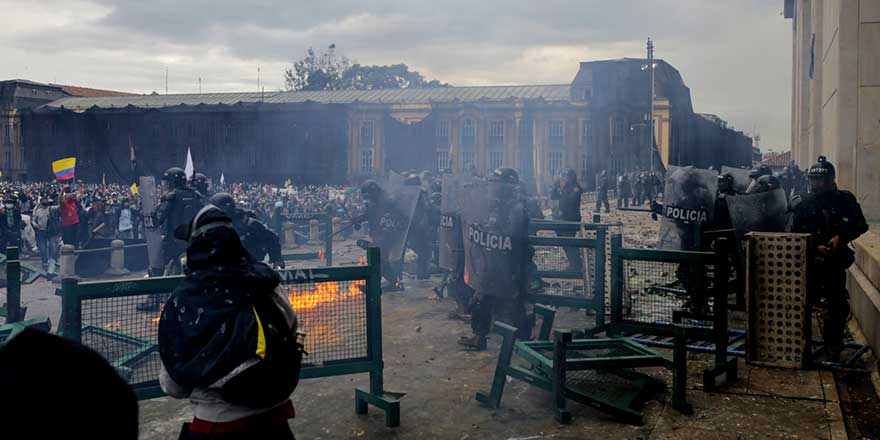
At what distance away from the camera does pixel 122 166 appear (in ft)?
192

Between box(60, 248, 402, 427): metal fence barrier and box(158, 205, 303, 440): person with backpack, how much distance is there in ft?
5.98

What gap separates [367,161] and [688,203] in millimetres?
43604

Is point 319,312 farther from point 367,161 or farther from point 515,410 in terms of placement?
point 367,161

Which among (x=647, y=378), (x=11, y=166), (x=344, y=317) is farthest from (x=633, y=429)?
(x=11, y=166)

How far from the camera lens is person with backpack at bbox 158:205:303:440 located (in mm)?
2832

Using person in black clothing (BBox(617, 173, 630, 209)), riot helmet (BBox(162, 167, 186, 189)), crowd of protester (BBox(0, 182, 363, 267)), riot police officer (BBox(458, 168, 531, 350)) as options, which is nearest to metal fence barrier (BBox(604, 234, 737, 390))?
riot police officer (BBox(458, 168, 531, 350))

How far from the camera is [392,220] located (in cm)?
1145

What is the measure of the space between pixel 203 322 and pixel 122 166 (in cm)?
6205

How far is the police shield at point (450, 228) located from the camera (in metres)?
9.21

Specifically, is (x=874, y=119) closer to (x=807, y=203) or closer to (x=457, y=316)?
(x=807, y=203)

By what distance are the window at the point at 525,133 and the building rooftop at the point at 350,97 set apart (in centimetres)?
220

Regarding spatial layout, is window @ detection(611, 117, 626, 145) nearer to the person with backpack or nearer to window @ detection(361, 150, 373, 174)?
window @ detection(361, 150, 373, 174)

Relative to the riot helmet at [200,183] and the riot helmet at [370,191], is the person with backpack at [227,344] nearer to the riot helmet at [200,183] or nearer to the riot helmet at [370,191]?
the riot helmet at [200,183]

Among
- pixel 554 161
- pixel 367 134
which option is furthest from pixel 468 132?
pixel 367 134
